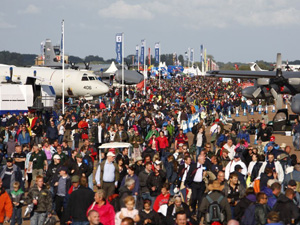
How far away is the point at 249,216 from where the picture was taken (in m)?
9.99

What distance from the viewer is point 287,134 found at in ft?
109

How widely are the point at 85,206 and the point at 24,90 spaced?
26140 mm

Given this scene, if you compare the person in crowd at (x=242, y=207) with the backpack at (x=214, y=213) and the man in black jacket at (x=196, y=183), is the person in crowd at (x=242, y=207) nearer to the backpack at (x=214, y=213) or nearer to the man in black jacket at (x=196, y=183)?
the backpack at (x=214, y=213)

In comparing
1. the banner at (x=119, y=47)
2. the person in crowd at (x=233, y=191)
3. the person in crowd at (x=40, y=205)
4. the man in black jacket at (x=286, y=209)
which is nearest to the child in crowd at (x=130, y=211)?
the man in black jacket at (x=286, y=209)

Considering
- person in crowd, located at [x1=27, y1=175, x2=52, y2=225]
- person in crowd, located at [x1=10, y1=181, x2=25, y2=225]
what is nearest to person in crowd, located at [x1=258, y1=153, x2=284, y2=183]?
person in crowd, located at [x1=27, y1=175, x2=52, y2=225]

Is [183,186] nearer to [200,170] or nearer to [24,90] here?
[200,170]

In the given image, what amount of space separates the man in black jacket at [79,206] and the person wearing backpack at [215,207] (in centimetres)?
188

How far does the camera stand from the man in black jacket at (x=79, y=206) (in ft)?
34.5

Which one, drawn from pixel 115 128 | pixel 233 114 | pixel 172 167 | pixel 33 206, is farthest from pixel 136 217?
pixel 233 114

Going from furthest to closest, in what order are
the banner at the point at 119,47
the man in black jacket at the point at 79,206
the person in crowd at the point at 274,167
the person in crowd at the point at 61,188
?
the banner at the point at 119,47 < the person in crowd at the point at 274,167 < the person in crowd at the point at 61,188 < the man in black jacket at the point at 79,206

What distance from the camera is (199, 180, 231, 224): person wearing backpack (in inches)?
400

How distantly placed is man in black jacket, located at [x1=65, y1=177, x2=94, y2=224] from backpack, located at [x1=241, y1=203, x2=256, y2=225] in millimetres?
2529

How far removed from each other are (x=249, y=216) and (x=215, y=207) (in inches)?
21.7

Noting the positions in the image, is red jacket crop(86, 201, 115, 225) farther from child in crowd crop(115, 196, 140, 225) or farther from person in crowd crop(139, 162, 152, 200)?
person in crowd crop(139, 162, 152, 200)
